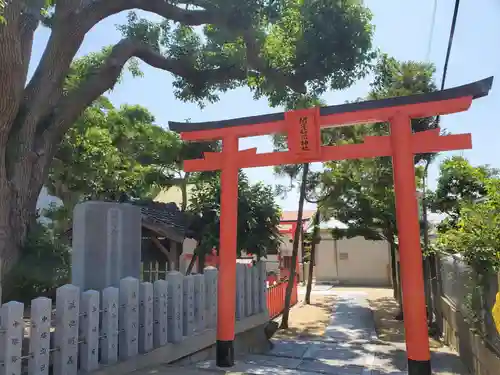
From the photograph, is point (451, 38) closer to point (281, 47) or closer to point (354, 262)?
point (281, 47)

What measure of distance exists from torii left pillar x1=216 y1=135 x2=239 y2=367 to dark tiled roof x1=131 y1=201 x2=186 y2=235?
4.78m

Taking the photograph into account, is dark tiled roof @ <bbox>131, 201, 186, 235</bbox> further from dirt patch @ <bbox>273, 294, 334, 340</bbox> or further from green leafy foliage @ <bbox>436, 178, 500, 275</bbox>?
green leafy foliage @ <bbox>436, 178, 500, 275</bbox>

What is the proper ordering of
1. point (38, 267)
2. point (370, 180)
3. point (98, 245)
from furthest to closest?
point (370, 180) → point (38, 267) → point (98, 245)

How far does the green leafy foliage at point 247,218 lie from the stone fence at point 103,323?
11.3 ft

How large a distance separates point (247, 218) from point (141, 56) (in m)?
4.62

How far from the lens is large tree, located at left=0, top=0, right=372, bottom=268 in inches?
275

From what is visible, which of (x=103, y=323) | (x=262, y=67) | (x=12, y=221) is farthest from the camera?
(x=262, y=67)

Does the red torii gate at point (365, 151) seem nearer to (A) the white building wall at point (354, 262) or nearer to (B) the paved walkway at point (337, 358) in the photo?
(B) the paved walkway at point (337, 358)

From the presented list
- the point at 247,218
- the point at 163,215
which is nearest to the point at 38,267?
A: the point at 163,215

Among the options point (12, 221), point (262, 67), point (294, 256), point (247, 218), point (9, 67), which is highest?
point (262, 67)

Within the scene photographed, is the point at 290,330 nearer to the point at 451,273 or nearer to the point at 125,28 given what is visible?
the point at 451,273

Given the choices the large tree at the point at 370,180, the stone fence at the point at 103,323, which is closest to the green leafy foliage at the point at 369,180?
the large tree at the point at 370,180

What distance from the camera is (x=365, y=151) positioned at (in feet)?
19.7

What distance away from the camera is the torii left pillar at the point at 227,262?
6401 mm
